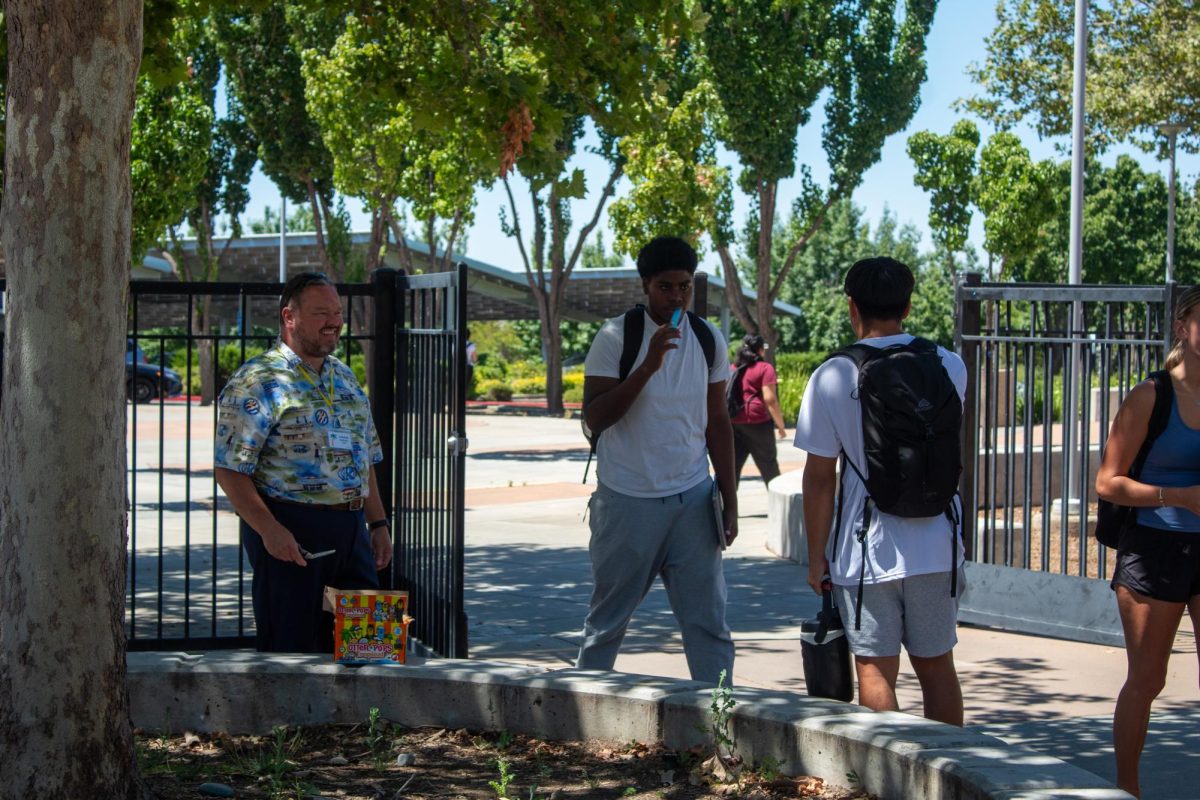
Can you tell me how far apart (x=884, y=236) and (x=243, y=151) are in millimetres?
88292

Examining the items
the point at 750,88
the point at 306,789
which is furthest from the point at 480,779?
the point at 750,88

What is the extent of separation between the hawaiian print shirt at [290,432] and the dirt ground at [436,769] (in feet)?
2.65

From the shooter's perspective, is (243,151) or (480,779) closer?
(480,779)

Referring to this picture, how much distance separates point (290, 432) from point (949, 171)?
35.6 m

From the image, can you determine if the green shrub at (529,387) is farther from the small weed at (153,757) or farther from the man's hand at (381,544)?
the small weed at (153,757)

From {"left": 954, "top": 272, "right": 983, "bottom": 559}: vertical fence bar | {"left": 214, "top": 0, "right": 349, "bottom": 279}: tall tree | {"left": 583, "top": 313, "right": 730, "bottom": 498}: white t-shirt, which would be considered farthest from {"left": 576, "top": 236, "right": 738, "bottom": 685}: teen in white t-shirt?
{"left": 214, "top": 0, "right": 349, "bottom": 279}: tall tree

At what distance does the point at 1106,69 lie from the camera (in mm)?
23125

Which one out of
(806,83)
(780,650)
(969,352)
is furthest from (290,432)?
(806,83)

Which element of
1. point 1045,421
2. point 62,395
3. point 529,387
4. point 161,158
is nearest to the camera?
point 62,395

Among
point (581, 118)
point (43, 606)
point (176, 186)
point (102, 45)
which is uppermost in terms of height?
point (581, 118)

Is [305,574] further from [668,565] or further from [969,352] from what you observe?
[969,352]

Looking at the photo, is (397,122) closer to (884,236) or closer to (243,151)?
(243,151)

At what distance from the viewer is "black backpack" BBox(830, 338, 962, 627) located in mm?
3865

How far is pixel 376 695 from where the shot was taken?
4664 millimetres
